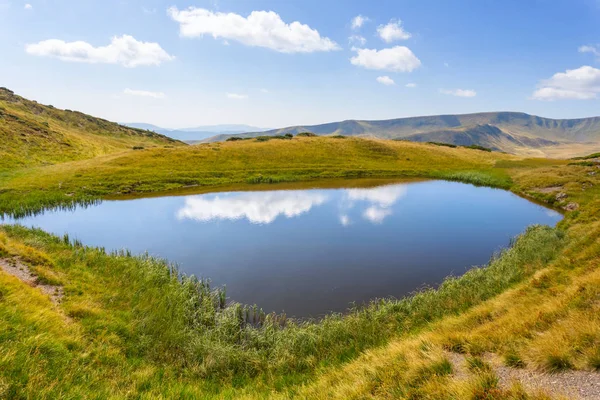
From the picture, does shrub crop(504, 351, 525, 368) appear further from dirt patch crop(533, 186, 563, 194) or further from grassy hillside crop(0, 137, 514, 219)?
dirt patch crop(533, 186, 563, 194)

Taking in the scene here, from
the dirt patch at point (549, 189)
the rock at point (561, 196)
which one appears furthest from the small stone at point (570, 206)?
the dirt patch at point (549, 189)

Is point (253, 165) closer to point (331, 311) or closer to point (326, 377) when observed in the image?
point (331, 311)

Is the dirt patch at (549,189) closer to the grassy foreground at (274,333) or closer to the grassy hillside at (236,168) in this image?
the grassy hillside at (236,168)

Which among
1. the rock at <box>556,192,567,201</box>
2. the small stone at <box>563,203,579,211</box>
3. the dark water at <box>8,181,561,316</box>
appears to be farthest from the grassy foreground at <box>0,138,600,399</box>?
the rock at <box>556,192,567,201</box>

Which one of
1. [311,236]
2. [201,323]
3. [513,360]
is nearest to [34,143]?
[311,236]

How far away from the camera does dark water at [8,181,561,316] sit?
20.6 meters

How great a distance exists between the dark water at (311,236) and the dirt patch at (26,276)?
28.4ft

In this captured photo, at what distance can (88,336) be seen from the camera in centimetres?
1138

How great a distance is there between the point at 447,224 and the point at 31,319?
36.5m

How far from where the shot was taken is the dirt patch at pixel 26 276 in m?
14.2

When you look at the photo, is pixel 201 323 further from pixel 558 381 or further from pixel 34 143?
pixel 34 143

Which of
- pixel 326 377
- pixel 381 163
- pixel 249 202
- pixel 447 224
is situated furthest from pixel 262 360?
pixel 381 163

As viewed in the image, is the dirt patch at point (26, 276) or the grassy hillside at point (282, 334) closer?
the grassy hillside at point (282, 334)

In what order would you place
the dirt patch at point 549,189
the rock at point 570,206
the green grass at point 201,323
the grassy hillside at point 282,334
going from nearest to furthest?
1. the grassy hillside at point 282,334
2. the green grass at point 201,323
3. the rock at point 570,206
4. the dirt patch at point 549,189
